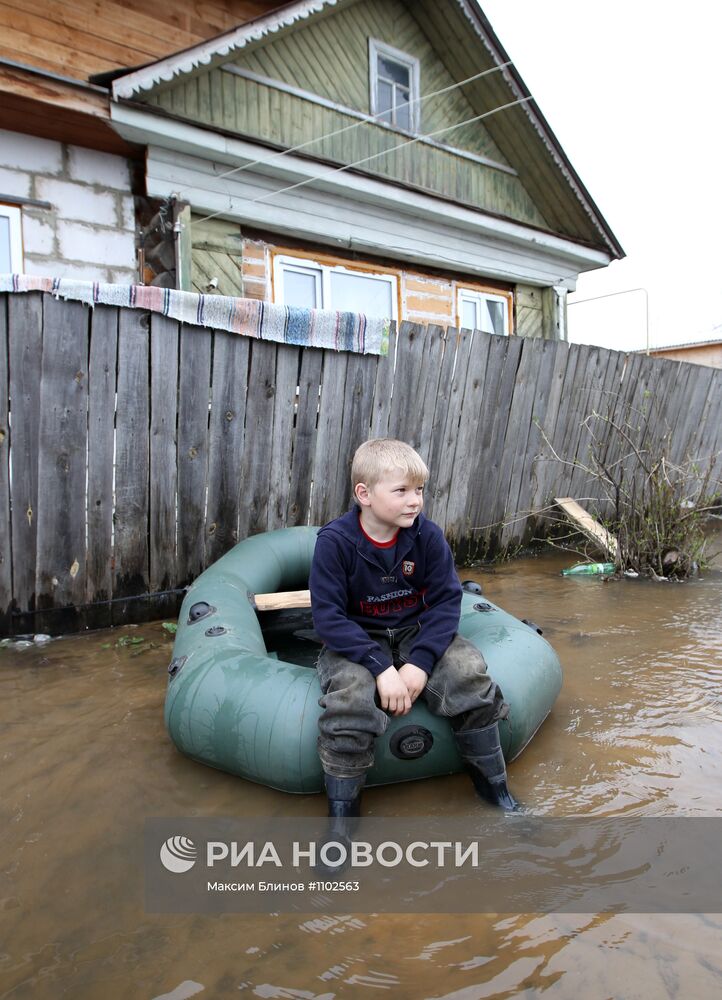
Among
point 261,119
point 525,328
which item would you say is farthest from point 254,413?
point 525,328

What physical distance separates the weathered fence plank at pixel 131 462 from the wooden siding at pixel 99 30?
11.5 feet

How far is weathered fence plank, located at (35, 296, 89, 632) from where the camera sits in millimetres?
3519

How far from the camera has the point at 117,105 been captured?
5680 mm

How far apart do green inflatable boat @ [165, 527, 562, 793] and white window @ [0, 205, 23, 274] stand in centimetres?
470

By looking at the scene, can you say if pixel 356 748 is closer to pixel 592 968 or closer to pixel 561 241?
pixel 592 968

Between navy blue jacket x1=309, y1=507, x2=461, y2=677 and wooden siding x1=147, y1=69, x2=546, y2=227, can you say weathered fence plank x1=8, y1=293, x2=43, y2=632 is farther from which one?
wooden siding x1=147, y1=69, x2=546, y2=227

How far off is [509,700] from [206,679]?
1032 mm

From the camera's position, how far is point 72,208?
20.0 ft

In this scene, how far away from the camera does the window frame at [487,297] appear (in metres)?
9.23

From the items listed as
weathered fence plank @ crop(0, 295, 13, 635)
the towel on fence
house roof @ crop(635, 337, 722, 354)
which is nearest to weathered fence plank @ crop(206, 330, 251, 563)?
the towel on fence

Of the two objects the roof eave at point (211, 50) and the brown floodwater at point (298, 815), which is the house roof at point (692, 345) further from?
the brown floodwater at point (298, 815)

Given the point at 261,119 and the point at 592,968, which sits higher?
the point at 261,119

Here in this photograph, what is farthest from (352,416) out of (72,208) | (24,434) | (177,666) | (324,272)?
(324,272)

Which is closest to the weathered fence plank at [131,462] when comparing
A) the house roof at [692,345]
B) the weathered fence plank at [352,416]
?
A: the weathered fence plank at [352,416]
